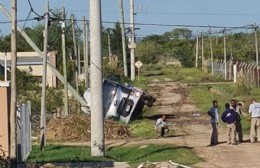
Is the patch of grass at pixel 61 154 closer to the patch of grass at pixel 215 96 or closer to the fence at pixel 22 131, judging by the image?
the fence at pixel 22 131

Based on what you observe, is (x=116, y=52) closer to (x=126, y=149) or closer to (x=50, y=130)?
(x=50, y=130)

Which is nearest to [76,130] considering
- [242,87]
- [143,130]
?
[143,130]

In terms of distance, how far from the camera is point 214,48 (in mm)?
130125

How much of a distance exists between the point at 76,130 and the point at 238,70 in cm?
4218

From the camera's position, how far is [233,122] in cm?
2984

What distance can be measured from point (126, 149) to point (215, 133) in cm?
333

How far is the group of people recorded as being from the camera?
98.1ft

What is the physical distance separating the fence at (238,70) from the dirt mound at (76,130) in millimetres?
30642

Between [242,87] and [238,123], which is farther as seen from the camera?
[242,87]

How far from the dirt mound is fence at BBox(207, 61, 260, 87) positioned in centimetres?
3064

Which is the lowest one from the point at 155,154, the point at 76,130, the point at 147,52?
the point at 155,154

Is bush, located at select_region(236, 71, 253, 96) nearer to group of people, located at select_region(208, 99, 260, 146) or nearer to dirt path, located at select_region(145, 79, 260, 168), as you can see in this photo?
dirt path, located at select_region(145, 79, 260, 168)

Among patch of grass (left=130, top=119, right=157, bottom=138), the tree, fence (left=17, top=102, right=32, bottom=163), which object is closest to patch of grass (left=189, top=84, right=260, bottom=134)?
patch of grass (left=130, top=119, right=157, bottom=138)

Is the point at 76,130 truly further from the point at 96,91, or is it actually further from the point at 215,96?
the point at 215,96
